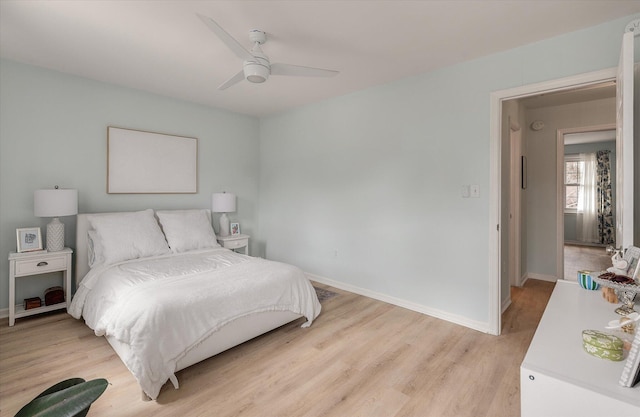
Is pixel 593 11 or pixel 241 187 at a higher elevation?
pixel 593 11

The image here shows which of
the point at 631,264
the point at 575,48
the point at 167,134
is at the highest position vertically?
the point at 575,48

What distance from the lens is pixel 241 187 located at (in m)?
4.98

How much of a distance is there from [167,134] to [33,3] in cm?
206

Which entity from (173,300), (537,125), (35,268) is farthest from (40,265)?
(537,125)

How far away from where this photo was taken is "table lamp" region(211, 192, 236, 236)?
172 inches

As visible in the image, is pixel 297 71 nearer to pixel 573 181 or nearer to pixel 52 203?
pixel 52 203

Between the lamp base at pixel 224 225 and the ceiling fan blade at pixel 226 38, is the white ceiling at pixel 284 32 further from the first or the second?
the lamp base at pixel 224 225

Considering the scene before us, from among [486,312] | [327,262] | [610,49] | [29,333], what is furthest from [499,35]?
[29,333]

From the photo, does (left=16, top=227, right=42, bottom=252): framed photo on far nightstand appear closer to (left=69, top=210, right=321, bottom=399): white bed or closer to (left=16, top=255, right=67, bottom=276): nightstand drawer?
(left=16, top=255, right=67, bottom=276): nightstand drawer

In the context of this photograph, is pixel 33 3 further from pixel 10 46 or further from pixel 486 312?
pixel 486 312

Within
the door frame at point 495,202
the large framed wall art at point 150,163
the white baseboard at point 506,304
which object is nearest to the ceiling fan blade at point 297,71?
the door frame at point 495,202

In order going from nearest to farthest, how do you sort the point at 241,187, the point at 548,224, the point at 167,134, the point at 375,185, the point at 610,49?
the point at 610,49 < the point at 375,185 < the point at 167,134 < the point at 548,224 < the point at 241,187

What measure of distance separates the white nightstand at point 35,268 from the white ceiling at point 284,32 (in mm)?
1864

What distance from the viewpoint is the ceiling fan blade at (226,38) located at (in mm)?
1799
